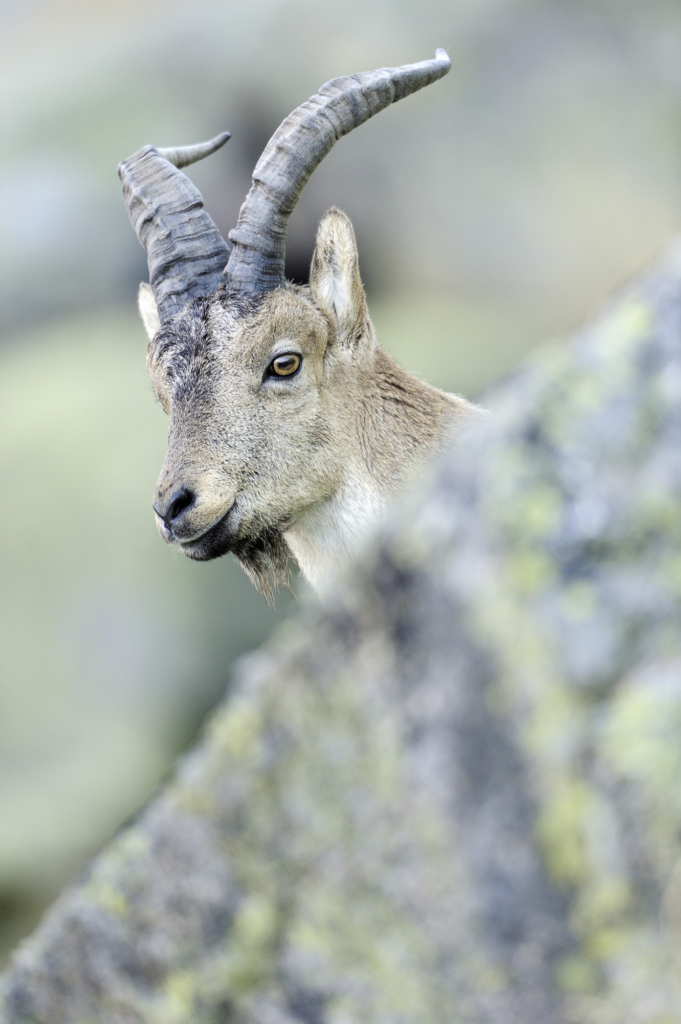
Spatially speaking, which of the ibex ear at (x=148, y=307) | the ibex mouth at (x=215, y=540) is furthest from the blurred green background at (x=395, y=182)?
the ibex mouth at (x=215, y=540)

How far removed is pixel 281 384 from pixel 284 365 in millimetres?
143

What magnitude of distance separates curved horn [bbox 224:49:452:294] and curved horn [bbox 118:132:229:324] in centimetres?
27

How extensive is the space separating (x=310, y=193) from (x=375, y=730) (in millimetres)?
14599

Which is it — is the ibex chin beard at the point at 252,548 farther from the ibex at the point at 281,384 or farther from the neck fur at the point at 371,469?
the neck fur at the point at 371,469

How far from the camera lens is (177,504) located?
585cm

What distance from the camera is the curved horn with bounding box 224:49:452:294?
650 cm

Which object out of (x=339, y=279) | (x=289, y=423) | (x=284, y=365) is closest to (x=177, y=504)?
(x=289, y=423)

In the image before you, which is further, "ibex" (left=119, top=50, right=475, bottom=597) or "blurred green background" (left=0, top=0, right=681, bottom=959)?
Result: "blurred green background" (left=0, top=0, right=681, bottom=959)

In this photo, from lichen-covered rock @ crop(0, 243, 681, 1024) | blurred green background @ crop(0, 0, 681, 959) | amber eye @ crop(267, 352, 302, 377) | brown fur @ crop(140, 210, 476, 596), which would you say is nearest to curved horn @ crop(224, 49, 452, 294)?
brown fur @ crop(140, 210, 476, 596)

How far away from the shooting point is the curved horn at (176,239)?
269 inches

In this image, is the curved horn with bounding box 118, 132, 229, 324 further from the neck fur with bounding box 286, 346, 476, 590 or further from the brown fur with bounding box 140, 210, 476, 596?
the neck fur with bounding box 286, 346, 476, 590

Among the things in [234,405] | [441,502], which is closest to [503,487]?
[441,502]

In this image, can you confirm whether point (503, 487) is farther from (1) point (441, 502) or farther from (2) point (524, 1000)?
(2) point (524, 1000)

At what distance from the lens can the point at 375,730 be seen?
194 centimetres
